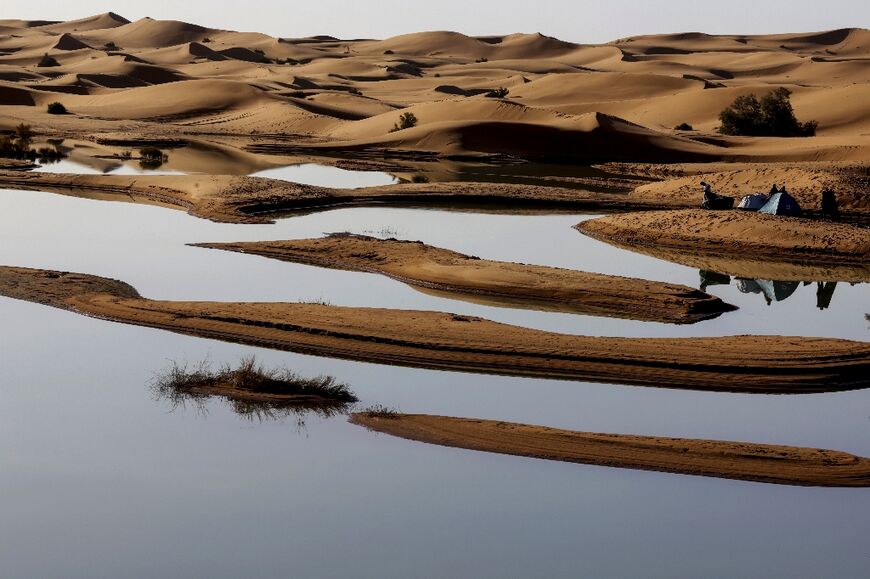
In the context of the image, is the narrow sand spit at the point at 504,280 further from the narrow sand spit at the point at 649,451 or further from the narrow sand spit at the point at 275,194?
the narrow sand spit at the point at 649,451

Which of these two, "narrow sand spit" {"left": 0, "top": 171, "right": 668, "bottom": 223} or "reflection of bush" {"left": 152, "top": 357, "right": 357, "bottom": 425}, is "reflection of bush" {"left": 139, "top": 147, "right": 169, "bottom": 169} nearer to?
"narrow sand spit" {"left": 0, "top": 171, "right": 668, "bottom": 223}

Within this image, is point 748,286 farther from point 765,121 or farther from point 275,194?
point 765,121

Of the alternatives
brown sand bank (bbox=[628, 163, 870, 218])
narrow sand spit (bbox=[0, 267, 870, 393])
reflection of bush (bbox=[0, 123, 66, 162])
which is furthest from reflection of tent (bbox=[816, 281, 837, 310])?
reflection of bush (bbox=[0, 123, 66, 162])

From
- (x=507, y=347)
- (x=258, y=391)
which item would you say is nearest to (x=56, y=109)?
(x=507, y=347)

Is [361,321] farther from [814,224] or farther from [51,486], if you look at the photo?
[814,224]

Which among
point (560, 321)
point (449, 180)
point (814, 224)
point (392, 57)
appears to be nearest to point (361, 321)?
point (560, 321)

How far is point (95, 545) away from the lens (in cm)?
1245

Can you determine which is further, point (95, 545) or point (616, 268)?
point (616, 268)

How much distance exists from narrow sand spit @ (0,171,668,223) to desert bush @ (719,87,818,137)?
24.1 metres

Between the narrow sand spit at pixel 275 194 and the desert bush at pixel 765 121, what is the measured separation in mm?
24071

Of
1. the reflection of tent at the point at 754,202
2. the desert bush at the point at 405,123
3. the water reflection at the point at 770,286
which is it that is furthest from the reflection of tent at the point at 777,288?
the desert bush at the point at 405,123

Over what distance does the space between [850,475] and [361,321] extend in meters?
8.26

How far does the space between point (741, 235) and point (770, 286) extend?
4.59 m

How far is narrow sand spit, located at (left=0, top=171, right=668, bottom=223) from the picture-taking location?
114 feet
